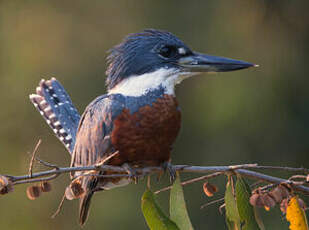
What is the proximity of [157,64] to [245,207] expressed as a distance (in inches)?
43.3

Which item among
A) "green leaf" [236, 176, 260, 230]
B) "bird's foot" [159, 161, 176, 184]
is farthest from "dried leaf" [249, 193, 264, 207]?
"bird's foot" [159, 161, 176, 184]

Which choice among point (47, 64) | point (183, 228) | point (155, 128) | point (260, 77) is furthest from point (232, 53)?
point (183, 228)

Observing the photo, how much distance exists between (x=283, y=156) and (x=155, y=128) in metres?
2.60

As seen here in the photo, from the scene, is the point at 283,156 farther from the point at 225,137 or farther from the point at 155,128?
the point at 155,128

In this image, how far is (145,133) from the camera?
9.48ft

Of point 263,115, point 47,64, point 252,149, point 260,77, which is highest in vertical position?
point 47,64

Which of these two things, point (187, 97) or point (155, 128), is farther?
point (187, 97)

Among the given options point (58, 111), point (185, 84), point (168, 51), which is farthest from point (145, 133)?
point (185, 84)

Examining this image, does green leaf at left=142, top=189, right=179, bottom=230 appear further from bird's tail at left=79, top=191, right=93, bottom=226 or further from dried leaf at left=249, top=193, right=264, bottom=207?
bird's tail at left=79, top=191, right=93, bottom=226

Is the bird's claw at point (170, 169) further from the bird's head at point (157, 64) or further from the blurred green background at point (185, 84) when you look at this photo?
the blurred green background at point (185, 84)

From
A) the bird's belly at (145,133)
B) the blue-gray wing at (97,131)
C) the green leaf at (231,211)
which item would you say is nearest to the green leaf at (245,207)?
the green leaf at (231,211)

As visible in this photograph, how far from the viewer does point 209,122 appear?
17.8 ft

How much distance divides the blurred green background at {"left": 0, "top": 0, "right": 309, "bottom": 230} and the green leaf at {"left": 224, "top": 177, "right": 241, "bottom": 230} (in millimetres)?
2642

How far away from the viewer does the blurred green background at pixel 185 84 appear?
505cm
